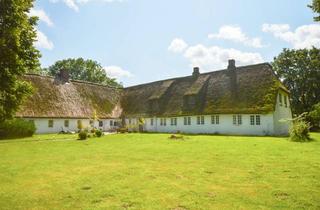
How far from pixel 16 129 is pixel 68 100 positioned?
1134 centimetres

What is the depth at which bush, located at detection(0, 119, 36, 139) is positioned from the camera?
93.5ft

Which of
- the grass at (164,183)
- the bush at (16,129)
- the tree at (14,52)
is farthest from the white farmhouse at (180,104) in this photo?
the grass at (164,183)

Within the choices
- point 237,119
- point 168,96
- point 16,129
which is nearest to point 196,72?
point 168,96

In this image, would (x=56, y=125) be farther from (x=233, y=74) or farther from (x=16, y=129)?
(x=233, y=74)

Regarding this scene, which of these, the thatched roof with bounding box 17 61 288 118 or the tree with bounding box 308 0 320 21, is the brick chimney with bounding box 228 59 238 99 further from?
the tree with bounding box 308 0 320 21

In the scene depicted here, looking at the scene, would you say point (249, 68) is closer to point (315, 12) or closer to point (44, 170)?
point (315, 12)

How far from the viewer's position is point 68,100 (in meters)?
39.8

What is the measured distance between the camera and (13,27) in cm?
1548

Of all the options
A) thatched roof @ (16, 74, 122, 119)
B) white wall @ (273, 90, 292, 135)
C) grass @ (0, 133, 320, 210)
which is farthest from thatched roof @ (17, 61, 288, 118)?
grass @ (0, 133, 320, 210)

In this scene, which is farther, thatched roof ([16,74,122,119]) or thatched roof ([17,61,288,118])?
thatched roof ([16,74,122,119])

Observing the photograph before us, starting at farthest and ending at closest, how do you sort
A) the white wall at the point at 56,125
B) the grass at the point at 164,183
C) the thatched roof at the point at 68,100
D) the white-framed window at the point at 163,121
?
the white-framed window at the point at 163,121 < the thatched roof at the point at 68,100 < the white wall at the point at 56,125 < the grass at the point at 164,183

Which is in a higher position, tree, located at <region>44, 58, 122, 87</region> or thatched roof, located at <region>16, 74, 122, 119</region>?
tree, located at <region>44, 58, 122, 87</region>

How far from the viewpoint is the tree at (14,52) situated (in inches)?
599

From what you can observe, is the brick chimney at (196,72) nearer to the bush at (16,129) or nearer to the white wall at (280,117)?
the white wall at (280,117)
